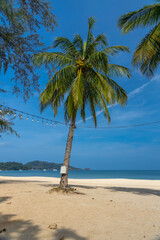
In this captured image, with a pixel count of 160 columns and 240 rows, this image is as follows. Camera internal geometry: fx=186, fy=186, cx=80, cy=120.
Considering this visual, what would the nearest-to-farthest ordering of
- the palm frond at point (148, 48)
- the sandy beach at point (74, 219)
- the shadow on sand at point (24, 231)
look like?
1. the shadow on sand at point (24, 231)
2. the sandy beach at point (74, 219)
3. the palm frond at point (148, 48)

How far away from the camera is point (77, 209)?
607 cm

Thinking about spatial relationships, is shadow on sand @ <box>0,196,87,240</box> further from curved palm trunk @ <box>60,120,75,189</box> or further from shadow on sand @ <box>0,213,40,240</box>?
curved palm trunk @ <box>60,120,75,189</box>

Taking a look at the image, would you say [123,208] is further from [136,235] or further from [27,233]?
[27,233]

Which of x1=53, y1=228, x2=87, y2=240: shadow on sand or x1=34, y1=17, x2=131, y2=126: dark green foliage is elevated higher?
x1=34, y1=17, x2=131, y2=126: dark green foliage

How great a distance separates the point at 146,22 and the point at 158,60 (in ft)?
6.65

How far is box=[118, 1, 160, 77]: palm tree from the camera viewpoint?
348 inches

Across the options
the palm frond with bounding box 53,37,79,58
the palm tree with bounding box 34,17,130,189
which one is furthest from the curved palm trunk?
the palm frond with bounding box 53,37,79,58

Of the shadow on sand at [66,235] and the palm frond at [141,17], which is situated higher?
the palm frond at [141,17]

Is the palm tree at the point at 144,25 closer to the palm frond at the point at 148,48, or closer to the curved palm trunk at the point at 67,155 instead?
the palm frond at the point at 148,48

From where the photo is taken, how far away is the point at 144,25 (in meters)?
9.20

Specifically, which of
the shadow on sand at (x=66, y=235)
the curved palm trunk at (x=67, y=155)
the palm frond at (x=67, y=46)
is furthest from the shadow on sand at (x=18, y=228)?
the palm frond at (x=67, y=46)

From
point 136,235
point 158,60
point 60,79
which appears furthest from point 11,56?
point 158,60

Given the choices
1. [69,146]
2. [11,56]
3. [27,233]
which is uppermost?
[11,56]

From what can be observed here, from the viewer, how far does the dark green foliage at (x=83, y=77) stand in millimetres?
9180
